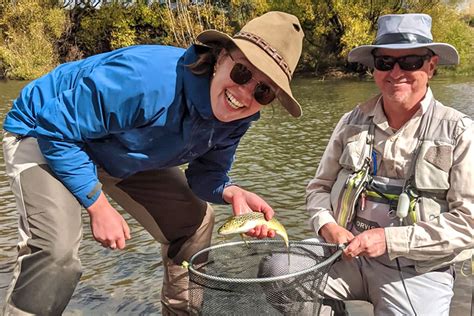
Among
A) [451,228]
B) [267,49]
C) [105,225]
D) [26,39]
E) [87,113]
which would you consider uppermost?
[267,49]

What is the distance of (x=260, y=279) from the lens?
2.57 m

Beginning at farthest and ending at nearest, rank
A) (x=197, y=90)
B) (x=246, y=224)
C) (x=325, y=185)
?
(x=325, y=185)
(x=246, y=224)
(x=197, y=90)

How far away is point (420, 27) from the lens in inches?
136

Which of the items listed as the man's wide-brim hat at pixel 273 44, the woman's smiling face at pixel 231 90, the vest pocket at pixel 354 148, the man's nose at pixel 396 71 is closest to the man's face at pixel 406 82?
the man's nose at pixel 396 71

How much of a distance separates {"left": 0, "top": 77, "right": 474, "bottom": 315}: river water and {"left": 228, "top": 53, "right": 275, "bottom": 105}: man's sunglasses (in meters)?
1.49

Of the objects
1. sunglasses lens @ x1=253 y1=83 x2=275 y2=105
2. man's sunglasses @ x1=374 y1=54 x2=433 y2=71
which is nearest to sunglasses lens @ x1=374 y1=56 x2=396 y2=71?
man's sunglasses @ x1=374 y1=54 x2=433 y2=71

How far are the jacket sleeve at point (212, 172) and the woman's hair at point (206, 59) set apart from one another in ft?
2.39

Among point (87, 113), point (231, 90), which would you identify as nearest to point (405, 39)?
point (231, 90)

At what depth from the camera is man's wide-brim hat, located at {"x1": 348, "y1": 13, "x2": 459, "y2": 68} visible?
11.1 feet

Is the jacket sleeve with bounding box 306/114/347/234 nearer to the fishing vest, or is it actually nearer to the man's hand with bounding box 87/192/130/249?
the fishing vest

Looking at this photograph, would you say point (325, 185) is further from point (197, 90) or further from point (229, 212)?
point (229, 212)

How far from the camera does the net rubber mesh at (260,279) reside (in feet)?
9.02

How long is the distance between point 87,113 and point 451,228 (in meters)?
2.11

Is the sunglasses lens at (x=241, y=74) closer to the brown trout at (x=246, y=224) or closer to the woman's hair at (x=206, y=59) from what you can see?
the woman's hair at (x=206, y=59)
